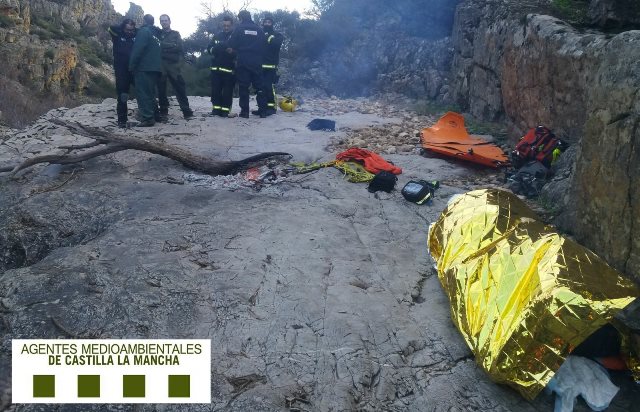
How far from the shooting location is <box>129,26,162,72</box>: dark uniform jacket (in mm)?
6758

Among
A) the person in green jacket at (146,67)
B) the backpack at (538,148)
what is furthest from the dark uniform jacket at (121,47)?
the backpack at (538,148)

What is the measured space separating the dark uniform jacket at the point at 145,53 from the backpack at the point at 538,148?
16.8 feet

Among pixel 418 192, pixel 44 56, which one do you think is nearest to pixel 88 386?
pixel 418 192

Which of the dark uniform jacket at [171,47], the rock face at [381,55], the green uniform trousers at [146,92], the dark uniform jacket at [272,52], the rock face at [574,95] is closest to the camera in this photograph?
the rock face at [574,95]

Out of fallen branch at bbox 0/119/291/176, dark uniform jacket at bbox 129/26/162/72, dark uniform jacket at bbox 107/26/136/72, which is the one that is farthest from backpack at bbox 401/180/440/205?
dark uniform jacket at bbox 107/26/136/72

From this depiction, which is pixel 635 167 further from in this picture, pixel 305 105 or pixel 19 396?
pixel 305 105

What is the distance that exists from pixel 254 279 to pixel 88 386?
124 cm

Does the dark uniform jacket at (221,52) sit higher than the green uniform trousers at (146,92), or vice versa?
the dark uniform jacket at (221,52)

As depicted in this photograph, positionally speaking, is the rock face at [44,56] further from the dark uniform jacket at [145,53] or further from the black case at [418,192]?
the black case at [418,192]

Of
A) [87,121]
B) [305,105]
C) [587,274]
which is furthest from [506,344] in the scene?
[305,105]

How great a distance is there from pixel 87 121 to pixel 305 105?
512cm

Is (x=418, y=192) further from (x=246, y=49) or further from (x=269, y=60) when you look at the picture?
(x=269, y=60)

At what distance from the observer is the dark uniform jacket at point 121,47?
6.92 metres

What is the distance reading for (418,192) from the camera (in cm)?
483
